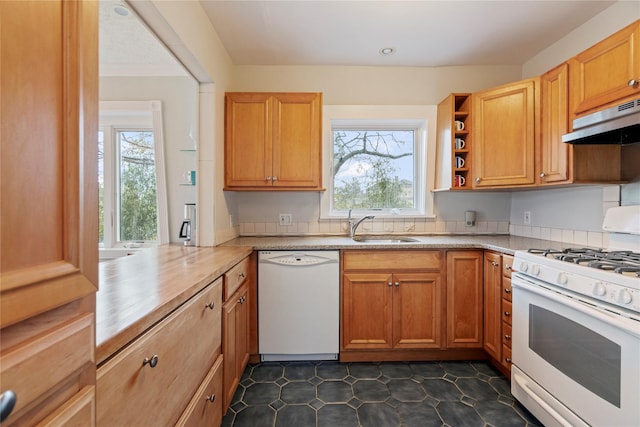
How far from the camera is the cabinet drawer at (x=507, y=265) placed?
6.36 ft

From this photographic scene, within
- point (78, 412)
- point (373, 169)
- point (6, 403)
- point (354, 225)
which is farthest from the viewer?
point (373, 169)

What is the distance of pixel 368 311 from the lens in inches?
88.1

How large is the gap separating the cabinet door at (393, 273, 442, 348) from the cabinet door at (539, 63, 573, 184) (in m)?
1.06

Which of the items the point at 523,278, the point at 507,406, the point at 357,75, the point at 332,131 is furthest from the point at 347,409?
the point at 357,75

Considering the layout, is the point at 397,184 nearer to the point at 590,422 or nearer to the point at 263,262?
the point at 263,262

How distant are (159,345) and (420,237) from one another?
235 cm

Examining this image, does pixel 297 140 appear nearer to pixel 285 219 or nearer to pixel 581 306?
pixel 285 219

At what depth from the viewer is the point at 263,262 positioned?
7.23 ft

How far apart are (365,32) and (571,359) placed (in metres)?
2.40

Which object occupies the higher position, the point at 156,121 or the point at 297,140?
the point at 156,121

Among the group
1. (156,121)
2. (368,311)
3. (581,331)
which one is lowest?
(368,311)

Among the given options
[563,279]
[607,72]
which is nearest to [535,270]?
[563,279]

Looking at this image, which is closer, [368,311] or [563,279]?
[563,279]

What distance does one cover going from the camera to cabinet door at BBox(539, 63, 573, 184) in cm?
193
